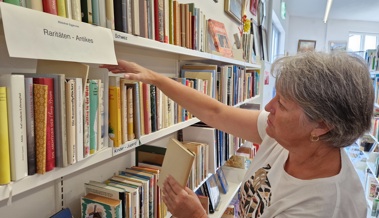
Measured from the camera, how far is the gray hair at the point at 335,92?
799mm

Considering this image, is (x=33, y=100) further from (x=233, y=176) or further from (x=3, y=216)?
(x=233, y=176)

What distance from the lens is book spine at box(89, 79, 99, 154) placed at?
803mm

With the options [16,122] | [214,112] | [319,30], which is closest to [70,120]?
[16,122]

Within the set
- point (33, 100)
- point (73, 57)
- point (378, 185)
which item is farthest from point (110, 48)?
point (378, 185)

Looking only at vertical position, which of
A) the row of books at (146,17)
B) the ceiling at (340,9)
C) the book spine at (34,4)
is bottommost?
the book spine at (34,4)

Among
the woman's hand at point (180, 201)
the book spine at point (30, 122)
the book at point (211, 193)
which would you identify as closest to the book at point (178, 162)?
the woman's hand at point (180, 201)

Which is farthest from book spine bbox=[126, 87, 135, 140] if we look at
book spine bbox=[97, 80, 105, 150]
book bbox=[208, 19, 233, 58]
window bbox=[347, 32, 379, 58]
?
window bbox=[347, 32, 379, 58]

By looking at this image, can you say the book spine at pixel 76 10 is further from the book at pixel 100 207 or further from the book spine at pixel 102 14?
the book at pixel 100 207

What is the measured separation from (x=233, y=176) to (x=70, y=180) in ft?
6.00

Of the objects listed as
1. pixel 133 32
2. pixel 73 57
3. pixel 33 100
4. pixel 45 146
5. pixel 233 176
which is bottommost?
pixel 233 176

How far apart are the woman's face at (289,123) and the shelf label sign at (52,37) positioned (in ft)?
1.87

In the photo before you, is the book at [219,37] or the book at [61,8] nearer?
the book at [61,8]

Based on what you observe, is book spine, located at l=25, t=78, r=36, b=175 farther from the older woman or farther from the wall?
the wall

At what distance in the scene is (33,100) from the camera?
0.63m
